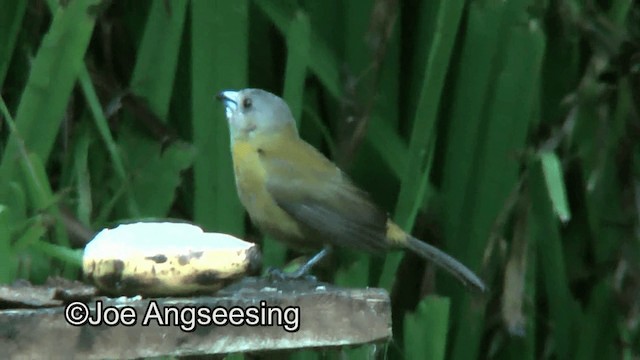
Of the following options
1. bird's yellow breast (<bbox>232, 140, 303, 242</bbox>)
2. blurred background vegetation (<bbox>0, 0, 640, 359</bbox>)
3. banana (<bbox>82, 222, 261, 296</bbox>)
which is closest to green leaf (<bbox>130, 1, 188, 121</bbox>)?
blurred background vegetation (<bbox>0, 0, 640, 359</bbox>)

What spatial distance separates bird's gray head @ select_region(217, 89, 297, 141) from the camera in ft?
5.33

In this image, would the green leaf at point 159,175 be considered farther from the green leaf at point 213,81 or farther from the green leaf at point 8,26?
the green leaf at point 8,26

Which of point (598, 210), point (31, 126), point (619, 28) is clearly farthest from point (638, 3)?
point (31, 126)

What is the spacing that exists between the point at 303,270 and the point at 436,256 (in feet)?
0.67

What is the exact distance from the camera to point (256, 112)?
166 centimetres

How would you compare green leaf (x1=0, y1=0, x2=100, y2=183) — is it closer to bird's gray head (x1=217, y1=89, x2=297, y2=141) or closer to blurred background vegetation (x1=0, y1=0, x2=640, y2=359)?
blurred background vegetation (x1=0, y1=0, x2=640, y2=359)

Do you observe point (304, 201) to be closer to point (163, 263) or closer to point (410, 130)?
point (410, 130)

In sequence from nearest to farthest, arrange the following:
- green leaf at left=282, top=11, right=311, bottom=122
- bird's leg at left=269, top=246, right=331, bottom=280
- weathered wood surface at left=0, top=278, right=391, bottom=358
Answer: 1. weathered wood surface at left=0, top=278, right=391, bottom=358
2. bird's leg at left=269, top=246, right=331, bottom=280
3. green leaf at left=282, top=11, right=311, bottom=122

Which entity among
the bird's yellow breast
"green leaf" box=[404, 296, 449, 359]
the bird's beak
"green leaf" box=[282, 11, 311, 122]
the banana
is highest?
"green leaf" box=[282, 11, 311, 122]

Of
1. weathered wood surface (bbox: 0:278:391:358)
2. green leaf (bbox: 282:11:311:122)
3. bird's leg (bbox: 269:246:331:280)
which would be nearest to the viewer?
weathered wood surface (bbox: 0:278:391:358)

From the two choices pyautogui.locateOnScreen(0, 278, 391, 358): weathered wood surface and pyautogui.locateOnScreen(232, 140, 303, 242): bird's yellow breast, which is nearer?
pyautogui.locateOnScreen(0, 278, 391, 358): weathered wood surface

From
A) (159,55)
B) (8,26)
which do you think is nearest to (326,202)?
(159,55)

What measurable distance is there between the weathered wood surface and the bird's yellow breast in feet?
1.88

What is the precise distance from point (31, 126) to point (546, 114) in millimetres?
728
